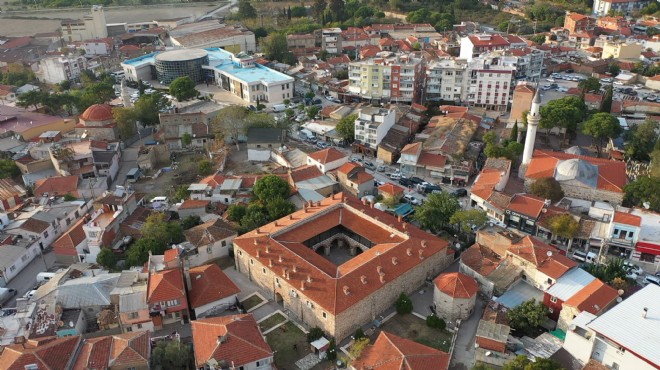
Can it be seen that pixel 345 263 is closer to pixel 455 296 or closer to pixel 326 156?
pixel 455 296

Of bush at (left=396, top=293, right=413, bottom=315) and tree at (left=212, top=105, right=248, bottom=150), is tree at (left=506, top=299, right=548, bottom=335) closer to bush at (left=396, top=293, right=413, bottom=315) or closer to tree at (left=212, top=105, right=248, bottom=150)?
bush at (left=396, top=293, right=413, bottom=315)

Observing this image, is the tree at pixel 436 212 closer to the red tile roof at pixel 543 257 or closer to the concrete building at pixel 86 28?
the red tile roof at pixel 543 257

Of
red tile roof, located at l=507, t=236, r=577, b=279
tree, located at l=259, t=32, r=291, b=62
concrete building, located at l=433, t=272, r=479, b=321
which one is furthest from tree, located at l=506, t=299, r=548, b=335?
tree, located at l=259, t=32, r=291, b=62

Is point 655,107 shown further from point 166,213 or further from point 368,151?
point 166,213

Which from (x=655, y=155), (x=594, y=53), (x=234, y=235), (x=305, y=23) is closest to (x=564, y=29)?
(x=594, y=53)

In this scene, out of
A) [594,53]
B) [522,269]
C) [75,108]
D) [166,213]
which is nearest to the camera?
[522,269]
